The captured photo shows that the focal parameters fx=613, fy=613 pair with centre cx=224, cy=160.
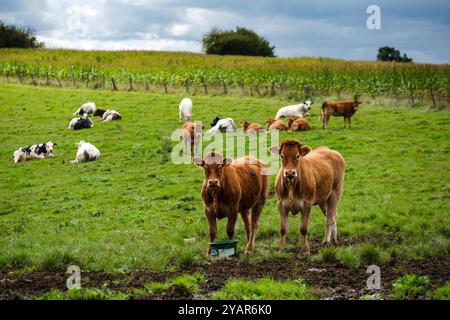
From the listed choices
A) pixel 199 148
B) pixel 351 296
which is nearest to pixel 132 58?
pixel 199 148

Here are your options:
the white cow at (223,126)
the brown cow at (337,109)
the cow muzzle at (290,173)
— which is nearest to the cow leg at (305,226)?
the cow muzzle at (290,173)

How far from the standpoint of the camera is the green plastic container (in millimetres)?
11750

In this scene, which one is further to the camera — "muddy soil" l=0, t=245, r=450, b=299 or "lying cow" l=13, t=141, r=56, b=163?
"lying cow" l=13, t=141, r=56, b=163

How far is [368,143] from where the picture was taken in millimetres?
25219

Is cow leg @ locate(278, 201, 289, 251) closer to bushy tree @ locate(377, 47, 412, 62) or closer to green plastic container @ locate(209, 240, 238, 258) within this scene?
green plastic container @ locate(209, 240, 238, 258)

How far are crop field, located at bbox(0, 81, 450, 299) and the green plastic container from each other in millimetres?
317

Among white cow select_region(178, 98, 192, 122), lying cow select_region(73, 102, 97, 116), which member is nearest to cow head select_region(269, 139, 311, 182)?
white cow select_region(178, 98, 192, 122)

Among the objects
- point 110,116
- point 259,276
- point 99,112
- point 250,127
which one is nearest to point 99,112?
point 99,112

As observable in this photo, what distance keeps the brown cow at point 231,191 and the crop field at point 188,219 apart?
25.8 inches

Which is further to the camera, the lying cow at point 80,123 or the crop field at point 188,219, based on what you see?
the lying cow at point 80,123

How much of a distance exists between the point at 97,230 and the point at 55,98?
2700cm

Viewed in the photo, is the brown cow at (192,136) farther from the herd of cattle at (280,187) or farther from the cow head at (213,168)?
the cow head at (213,168)

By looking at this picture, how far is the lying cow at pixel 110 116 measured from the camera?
32.8 m

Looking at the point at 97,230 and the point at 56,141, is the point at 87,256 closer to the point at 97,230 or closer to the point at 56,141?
the point at 97,230
